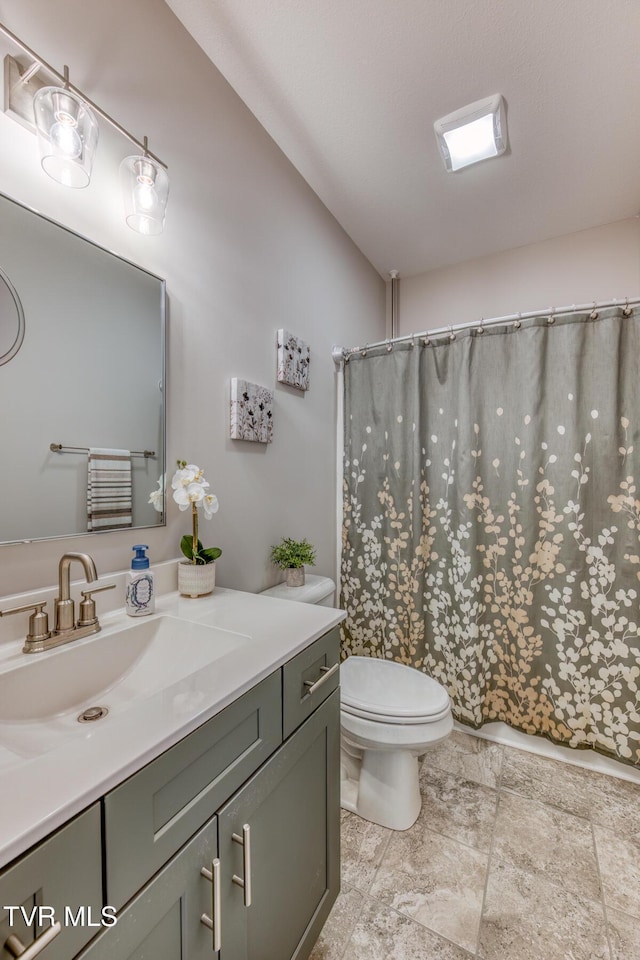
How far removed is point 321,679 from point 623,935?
1.10m

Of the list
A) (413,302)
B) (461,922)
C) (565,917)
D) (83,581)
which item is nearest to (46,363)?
(83,581)

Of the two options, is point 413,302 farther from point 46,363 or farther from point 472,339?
point 46,363

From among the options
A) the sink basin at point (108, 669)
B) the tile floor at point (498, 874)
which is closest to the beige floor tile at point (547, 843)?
the tile floor at point (498, 874)

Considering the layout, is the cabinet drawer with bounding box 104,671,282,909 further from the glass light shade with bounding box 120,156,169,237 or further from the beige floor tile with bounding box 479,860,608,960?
the glass light shade with bounding box 120,156,169,237

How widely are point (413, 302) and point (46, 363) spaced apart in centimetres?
232

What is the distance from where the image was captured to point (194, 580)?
44.2 inches

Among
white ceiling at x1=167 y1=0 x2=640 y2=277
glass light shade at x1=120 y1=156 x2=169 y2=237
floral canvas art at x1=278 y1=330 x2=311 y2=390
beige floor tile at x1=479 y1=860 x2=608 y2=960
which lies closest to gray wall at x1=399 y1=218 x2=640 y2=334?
white ceiling at x1=167 y1=0 x2=640 y2=277

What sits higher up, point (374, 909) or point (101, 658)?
point (101, 658)

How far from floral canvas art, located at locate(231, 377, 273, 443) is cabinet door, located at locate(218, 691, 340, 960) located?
2.94 feet

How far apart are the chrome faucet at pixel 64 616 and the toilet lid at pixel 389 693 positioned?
0.90m

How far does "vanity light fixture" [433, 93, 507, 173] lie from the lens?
4.72 ft

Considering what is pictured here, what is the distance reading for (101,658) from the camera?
2.75ft

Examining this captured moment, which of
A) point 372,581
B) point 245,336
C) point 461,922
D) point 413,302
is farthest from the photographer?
point 413,302

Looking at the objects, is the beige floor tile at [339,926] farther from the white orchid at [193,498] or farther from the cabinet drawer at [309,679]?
the white orchid at [193,498]
